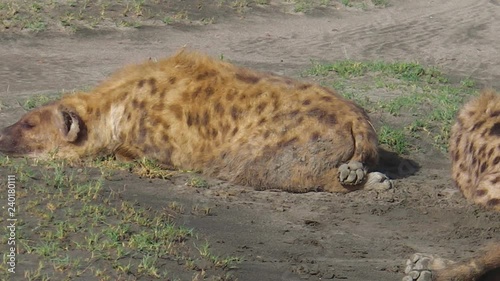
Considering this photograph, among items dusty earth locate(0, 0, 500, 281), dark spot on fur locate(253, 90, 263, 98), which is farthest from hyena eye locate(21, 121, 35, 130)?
dark spot on fur locate(253, 90, 263, 98)

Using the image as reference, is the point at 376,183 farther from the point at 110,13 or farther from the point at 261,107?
the point at 110,13

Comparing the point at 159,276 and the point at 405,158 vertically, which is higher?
the point at 159,276

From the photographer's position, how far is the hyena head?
5.72m

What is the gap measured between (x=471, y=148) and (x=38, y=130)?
2329 millimetres

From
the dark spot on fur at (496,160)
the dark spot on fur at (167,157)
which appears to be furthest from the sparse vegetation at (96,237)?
the dark spot on fur at (496,160)

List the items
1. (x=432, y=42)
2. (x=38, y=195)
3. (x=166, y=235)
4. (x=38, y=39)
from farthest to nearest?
(x=432, y=42) < (x=38, y=39) < (x=38, y=195) < (x=166, y=235)

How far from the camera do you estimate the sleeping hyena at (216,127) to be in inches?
212

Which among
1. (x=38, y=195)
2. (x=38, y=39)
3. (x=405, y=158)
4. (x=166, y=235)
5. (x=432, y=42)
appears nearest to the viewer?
(x=166, y=235)

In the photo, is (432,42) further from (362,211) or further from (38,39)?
(362,211)

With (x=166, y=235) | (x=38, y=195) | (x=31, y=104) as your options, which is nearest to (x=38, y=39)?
(x=31, y=104)

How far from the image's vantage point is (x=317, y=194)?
531 centimetres

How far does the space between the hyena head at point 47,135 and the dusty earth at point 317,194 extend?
0.51 metres

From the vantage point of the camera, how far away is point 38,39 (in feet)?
28.1

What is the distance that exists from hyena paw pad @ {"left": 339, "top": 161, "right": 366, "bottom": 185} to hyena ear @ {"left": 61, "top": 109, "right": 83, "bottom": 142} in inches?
57.1
